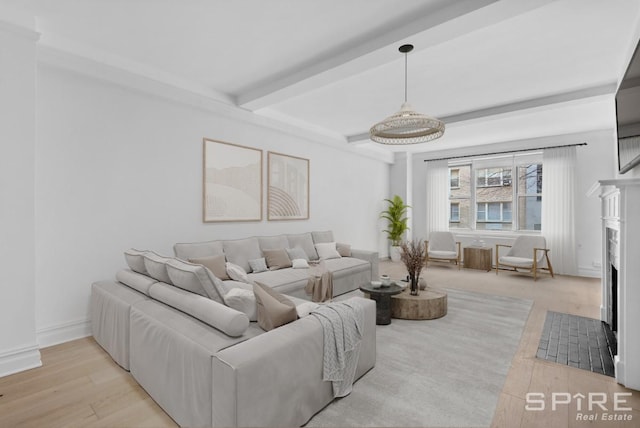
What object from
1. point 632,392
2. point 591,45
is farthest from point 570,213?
point 632,392

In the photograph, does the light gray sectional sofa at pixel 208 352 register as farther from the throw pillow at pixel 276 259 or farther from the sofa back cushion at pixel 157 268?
the throw pillow at pixel 276 259

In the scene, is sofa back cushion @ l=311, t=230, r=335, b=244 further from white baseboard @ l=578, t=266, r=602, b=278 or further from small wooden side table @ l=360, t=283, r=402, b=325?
white baseboard @ l=578, t=266, r=602, b=278

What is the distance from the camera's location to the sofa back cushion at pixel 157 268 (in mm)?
2502

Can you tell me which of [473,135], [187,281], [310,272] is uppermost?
[473,135]

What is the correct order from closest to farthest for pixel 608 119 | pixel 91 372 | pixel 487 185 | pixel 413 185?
pixel 91 372, pixel 608 119, pixel 487 185, pixel 413 185

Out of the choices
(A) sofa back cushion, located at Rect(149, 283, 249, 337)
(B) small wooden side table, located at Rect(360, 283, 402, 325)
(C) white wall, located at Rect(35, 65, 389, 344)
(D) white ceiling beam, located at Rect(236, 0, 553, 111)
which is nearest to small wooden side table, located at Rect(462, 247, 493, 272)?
(B) small wooden side table, located at Rect(360, 283, 402, 325)

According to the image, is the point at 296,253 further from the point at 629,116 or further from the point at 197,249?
the point at 629,116

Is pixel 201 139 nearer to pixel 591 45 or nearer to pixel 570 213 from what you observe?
pixel 591 45

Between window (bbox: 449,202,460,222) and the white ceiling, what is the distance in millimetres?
3504

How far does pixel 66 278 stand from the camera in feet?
10.2

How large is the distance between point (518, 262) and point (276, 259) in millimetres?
4604

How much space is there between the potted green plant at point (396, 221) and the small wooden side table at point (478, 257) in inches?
57.5

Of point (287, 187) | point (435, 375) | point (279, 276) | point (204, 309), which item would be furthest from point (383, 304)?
point (287, 187)

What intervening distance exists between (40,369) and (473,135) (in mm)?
7237
